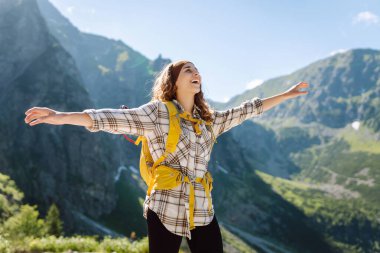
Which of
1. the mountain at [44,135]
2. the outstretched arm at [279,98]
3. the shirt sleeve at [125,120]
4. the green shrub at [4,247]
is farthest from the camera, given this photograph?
the mountain at [44,135]

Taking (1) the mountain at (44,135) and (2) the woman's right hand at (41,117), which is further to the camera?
(1) the mountain at (44,135)

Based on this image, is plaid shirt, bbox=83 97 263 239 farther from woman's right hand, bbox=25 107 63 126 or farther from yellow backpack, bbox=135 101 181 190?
woman's right hand, bbox=25 107 63 126

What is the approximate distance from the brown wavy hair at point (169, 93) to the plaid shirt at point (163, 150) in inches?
11.1

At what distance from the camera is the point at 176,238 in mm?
5027

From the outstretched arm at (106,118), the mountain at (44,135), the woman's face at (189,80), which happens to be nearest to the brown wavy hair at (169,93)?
the woman's face at (189,80)

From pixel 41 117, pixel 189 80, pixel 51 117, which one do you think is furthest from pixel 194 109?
pixel 41 117

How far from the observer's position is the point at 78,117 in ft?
15.5

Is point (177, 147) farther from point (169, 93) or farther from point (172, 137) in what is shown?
point (169, 93)

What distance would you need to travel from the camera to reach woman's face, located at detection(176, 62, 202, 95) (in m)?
5.82

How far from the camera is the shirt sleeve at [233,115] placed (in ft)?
21.0

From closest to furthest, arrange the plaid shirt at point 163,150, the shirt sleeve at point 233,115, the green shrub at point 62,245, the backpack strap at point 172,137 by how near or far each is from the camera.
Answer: the plaid shirt at point 163,150 → the backpack strap at point 172,137 → the shirt sleeve at point 233,115 → the green shrub at point 62,245

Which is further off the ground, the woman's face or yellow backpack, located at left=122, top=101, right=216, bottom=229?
the woman's face

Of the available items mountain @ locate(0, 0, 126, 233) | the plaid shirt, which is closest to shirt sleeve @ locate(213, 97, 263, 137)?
the plaid shirt

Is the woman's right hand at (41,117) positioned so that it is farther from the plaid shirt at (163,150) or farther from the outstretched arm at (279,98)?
the outstretched arm at (279,98)
